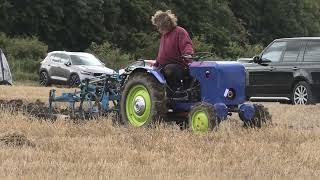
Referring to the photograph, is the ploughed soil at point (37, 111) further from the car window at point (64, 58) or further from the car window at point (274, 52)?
the car window at point (64, 58)

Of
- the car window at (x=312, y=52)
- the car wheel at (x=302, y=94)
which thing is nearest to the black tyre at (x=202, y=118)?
the car wheel at (x=302, y=94)

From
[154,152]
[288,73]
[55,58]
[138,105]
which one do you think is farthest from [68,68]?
[154,152]

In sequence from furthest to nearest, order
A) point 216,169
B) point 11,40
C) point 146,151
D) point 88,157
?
point 11,40
point 146,151
point 88,157
point 216,169

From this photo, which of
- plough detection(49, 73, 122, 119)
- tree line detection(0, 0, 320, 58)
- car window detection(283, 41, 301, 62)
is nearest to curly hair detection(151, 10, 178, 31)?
plough detection(49, 73, 122, 119)

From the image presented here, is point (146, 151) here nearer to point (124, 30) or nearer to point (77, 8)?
point (77, 8)

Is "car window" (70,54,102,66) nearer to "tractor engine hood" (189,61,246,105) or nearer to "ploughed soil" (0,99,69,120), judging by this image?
"ploughed soil" (0,99,69,120)

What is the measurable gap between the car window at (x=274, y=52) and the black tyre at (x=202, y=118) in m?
7.86

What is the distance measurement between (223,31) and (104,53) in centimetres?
2015

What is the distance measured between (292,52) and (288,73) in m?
0.61

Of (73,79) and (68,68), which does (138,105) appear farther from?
(68,68)

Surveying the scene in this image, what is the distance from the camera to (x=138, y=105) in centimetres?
1112

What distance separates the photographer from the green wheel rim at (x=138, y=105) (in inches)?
432

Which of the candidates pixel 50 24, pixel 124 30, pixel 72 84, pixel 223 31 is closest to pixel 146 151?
pixel 72 84

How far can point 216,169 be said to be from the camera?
7.03m
